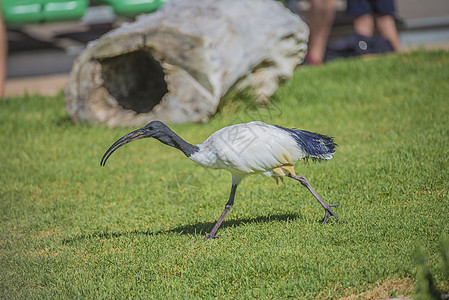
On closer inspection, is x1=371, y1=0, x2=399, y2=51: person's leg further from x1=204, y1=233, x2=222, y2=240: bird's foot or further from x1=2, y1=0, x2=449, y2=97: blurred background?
x1=204, y1=233, x2=222, y2=240: bird's foot

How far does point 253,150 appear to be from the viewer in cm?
436

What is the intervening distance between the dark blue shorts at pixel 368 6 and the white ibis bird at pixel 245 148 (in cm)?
687

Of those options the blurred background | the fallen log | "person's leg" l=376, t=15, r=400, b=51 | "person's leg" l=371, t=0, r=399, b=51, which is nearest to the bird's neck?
the fallen log

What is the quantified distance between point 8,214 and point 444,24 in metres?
10.1

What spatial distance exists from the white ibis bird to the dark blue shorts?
22.5 ft

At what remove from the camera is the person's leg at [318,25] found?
1077 cm

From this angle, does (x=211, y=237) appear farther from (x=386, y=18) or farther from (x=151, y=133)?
(x=386, y=18)

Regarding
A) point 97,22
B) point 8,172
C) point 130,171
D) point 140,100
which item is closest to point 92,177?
point 130,171

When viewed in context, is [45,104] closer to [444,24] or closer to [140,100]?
[140,100]

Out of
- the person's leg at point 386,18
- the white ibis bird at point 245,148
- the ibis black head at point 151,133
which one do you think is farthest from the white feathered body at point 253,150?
the person's leg at point 386,18

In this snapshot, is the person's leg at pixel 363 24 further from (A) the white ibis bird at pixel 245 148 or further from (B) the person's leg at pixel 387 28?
(A) the white ibis bird at pixel 245 148

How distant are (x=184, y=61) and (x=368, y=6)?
15.6 ft

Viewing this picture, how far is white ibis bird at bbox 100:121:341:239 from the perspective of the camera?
4.36 metres

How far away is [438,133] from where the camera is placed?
6738 millimetres
